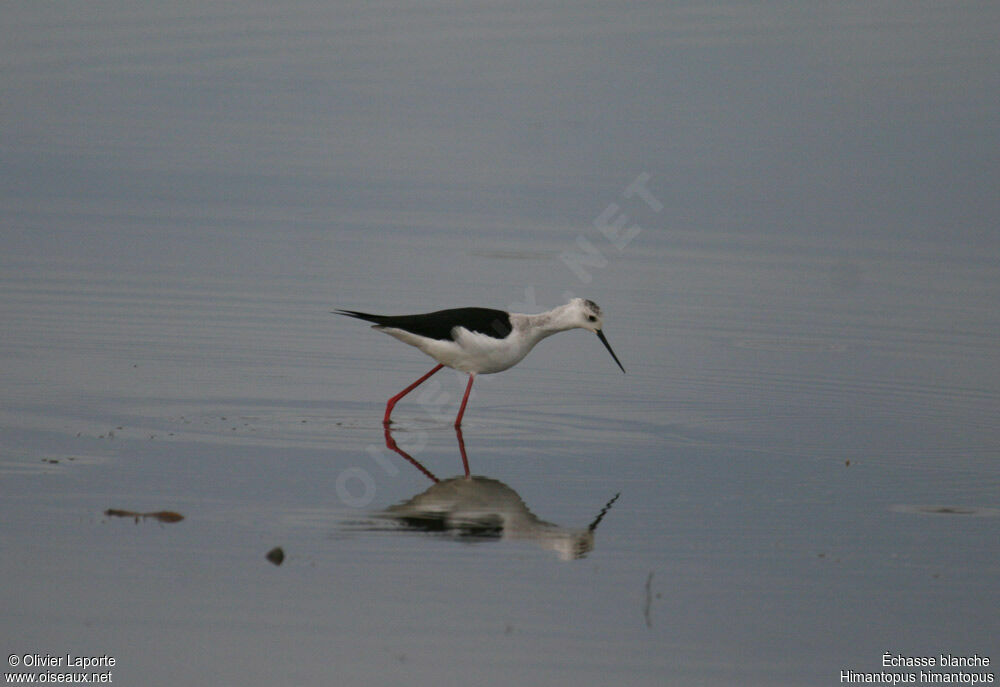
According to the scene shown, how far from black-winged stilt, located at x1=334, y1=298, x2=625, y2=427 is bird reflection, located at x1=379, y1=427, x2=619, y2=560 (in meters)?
1.81

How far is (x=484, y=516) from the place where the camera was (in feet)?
26.8

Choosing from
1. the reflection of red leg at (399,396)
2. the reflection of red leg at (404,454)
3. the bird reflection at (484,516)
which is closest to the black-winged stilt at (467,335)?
the reflection of red leg at (399,396)

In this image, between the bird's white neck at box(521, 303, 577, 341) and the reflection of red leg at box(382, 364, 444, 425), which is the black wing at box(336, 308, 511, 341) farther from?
the reflection of red leg at box(382, 364, 444, 425)

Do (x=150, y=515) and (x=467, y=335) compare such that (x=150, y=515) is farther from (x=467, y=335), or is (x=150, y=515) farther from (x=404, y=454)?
(x=467, y=335)

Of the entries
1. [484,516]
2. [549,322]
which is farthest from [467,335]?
[484,516]

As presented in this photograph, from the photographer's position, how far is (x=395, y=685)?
5.93 meters

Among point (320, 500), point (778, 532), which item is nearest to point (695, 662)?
point (778, 532)

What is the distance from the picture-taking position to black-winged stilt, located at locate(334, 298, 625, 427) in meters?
10.8

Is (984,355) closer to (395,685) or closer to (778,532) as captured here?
(778,532)

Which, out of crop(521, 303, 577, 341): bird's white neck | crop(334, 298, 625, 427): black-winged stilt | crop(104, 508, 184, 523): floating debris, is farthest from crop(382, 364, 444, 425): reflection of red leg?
crop(104, 508, 184, 523): floating debris

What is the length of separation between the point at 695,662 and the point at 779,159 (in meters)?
18.3

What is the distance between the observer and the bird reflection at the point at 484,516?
7.79m

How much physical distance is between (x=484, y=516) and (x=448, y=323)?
2.82m

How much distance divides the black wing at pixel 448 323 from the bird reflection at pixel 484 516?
195cm
